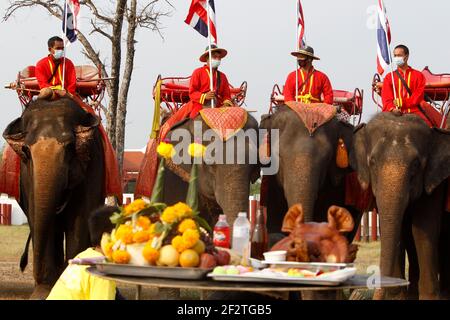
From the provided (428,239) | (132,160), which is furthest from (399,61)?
(132,160)

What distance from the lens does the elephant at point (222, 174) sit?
12258 millimetres

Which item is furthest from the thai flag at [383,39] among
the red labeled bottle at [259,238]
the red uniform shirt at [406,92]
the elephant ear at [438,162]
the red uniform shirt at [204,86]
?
the red labeled bottle at [259,238]

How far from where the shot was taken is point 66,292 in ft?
24.7

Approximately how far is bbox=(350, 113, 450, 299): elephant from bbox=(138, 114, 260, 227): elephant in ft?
4.31

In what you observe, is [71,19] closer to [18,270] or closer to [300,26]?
[300,26]

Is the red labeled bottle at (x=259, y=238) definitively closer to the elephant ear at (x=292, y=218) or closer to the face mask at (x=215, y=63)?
the elephant ear at (x=292, y=218)

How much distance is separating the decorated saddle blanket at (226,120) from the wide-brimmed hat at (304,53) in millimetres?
1845

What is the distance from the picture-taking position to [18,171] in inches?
540

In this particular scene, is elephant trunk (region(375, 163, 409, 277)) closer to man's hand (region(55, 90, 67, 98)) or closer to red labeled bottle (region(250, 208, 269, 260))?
man's hand (region(55, 90, 67, 98))

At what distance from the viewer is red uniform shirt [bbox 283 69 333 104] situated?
1449 centimetres

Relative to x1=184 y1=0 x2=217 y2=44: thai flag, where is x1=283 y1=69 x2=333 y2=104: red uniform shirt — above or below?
below

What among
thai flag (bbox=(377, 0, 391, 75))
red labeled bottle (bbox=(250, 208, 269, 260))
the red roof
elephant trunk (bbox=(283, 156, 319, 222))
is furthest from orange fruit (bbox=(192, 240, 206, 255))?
the red roof
